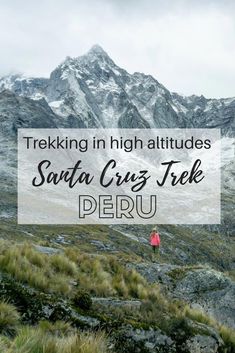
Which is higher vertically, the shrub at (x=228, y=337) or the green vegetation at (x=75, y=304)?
the green vegetation at (x=75, y=304)

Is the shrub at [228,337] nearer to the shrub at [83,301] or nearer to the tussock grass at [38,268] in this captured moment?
the shrub at [83,301]

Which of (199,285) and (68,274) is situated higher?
(68,274)

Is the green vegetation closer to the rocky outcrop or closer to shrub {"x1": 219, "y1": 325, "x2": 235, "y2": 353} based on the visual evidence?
shrub {"x1": 219, "y1": 325, "x2": 235, "y2": 353}

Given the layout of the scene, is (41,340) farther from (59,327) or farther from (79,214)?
(79,214)

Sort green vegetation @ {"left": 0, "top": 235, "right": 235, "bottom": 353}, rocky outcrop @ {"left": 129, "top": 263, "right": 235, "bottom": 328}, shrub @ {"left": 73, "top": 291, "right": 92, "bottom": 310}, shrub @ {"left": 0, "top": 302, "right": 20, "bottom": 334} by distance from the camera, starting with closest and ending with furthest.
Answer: shrub @ {"left": 0, "top": 302, "right": 20, "bottom": 334}
green vegetation @ {"left": 0, "top": 235, "right": 235, "bottom": 353}
shrub @ {"left": 73, "top": 291, "right": 92, "bottom": 310}
rocky outcrop @ {"left": 129, "top": 263, "right": 235, "bottom": 328}

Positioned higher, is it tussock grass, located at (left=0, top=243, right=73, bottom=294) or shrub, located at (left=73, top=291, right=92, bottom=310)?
tussock grass, located at (left=0, top=243, right=73, bottom=294)

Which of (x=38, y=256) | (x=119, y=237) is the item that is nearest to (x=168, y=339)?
(x=38, y=256)

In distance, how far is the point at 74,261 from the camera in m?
15.5

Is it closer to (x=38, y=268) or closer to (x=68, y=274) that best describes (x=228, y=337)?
(x=68, y=274)

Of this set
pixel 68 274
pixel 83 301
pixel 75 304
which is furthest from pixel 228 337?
pixel 68 274

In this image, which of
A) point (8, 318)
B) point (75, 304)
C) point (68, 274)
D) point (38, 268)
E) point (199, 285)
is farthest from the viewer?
point (199, 285)

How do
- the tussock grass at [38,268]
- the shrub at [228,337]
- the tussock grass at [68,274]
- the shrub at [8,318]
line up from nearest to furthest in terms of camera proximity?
the shrub at [8,318] < the tussock grass at [38,268] < the tussock grass at [68,274] < the shrub at [228,337]

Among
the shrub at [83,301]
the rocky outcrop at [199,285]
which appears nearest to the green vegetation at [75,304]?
the shrub at [83,301]

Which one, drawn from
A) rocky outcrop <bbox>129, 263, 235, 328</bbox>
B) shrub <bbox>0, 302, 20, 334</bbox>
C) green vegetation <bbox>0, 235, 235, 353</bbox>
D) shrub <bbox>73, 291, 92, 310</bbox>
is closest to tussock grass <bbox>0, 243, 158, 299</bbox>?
green vegetation <bbox>0, 235, 235, 353</bbox>
